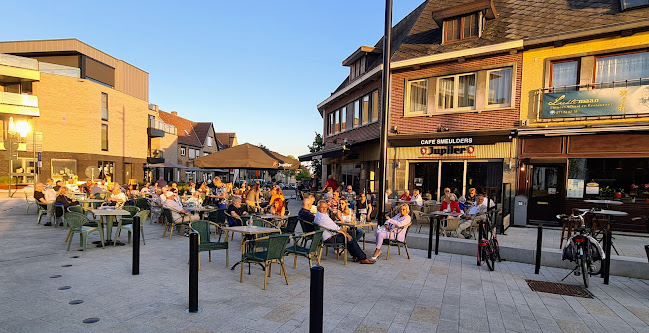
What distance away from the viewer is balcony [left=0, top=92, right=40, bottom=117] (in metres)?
24.9

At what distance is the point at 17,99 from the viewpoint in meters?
25.2

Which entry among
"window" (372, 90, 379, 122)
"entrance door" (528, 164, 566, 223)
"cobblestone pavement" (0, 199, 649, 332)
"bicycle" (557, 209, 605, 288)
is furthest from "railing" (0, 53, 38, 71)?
"bicycle" (557, 209, 605, 288)

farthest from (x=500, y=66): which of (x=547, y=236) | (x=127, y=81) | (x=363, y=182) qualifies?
(x=127, y=81)

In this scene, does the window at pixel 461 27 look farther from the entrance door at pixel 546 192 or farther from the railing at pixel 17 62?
the railing at pixel 17 62

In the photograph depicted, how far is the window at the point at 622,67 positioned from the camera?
33.0 feet

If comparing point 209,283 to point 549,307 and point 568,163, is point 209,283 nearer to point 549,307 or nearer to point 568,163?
point 549,307

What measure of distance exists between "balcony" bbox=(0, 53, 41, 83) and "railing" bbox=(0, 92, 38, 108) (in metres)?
1.38

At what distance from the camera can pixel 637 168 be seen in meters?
10.2

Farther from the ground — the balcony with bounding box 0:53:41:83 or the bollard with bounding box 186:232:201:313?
the balcony with bounding box 0:53:41:83

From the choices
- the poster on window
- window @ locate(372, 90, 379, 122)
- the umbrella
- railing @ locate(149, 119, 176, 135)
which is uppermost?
railing @ locate(149, 119, 176, 135)

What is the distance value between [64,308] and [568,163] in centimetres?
1321

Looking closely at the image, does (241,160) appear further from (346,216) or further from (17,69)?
(17,69)

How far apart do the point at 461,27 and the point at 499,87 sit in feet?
9.58

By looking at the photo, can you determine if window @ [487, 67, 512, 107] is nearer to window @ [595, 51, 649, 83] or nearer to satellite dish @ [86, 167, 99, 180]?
window @ [595, 51, 649, 83]
